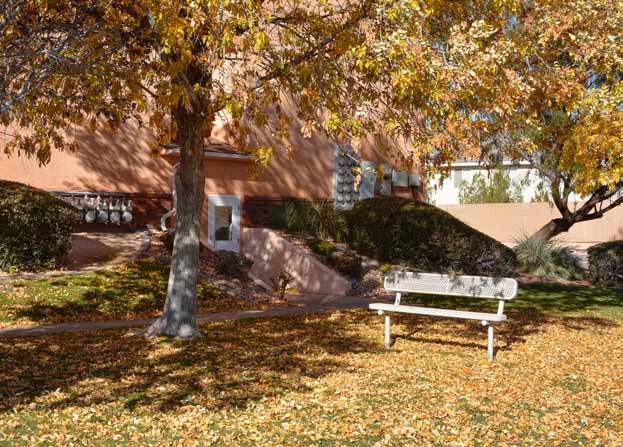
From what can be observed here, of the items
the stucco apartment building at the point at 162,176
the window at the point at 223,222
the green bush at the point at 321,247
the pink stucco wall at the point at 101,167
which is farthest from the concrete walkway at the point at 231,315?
the pink stucco wall at the point at 101,167

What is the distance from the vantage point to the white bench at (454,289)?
391 inches

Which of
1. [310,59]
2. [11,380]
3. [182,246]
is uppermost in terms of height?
[310,59]

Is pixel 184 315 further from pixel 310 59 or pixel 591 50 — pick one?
pixel 591 50

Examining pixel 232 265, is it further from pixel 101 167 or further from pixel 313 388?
pixel 313 388

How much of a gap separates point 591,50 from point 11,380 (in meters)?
9.61

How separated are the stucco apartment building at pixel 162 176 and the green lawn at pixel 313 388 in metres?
7.32

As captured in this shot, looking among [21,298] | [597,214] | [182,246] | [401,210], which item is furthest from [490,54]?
[597,214]

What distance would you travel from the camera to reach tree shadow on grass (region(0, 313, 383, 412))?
7438 mm

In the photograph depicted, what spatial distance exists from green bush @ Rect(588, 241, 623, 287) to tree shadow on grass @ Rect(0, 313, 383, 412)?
1143cm

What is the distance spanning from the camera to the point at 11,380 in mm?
8078

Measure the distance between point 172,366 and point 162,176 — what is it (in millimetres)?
11982

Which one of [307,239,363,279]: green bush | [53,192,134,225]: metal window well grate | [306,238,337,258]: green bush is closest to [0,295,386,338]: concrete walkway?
[307,239,363,279]: green bush

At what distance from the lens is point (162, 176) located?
20.3 meters

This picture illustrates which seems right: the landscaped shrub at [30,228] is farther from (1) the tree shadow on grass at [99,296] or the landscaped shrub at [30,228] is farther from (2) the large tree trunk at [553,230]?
(2) the large tree trunk at [553,230]
